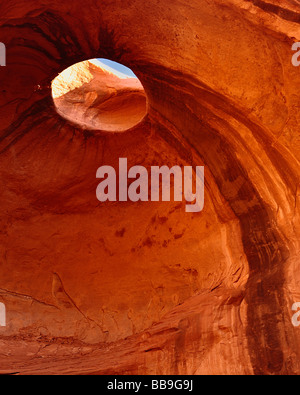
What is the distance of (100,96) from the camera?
608 cm

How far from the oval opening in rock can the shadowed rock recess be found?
24 cm

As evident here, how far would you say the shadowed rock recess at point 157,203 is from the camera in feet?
9.66

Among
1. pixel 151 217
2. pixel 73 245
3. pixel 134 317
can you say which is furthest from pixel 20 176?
pixel 134 317

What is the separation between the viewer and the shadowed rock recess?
2.94 m

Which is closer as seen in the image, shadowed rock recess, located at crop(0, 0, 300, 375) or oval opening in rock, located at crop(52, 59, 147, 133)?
shadowed rock recess, located at crop(0, 0, 300, 375)

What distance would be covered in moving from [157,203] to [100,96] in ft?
7.64


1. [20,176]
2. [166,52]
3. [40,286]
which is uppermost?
[166,52]

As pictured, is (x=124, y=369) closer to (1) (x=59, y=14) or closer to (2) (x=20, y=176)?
(2) (x=20, y=176)

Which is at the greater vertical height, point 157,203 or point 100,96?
→ point 100,96

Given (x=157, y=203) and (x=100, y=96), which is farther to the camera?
(x=100, y=96)

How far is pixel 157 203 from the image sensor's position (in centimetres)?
459

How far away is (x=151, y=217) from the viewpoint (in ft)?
15.0

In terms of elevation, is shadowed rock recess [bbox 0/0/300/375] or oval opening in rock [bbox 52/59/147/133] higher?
oval opening in rock [bbox 52/59/147/133]

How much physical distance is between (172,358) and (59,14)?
124 inches
